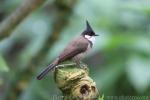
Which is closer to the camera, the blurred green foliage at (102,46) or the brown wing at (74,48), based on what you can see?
the brown wing at (74,48)

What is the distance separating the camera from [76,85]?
4.48 ft

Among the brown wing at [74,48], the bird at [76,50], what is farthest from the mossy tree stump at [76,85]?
the brown wing at [74,48]

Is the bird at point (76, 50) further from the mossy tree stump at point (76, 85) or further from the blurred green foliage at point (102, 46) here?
the blurred green foliage at point (102, 46)

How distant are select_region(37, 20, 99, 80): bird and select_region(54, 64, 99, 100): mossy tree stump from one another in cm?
18

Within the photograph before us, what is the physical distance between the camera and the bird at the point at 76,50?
5.75ft

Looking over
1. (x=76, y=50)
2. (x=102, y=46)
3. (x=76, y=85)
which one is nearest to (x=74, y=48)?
(x=76, y=50)

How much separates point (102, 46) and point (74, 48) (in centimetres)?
134

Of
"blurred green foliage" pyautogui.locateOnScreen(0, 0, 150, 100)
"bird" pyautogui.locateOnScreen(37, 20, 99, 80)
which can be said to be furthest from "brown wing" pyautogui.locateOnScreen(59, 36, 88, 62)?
"blurred green foliage" pyautogui.locateOnScreen(0, 0, 150, 100)

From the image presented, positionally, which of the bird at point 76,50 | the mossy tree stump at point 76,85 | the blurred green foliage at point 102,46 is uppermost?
the mossy tree stump at point 76,85

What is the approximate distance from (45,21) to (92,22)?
37 cm

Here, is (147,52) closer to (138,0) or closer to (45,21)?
(138,0)

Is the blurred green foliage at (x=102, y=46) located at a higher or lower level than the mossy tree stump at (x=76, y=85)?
lower

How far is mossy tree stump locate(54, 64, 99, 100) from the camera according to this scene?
132 centimetres

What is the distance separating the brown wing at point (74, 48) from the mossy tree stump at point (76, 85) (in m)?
0.30
